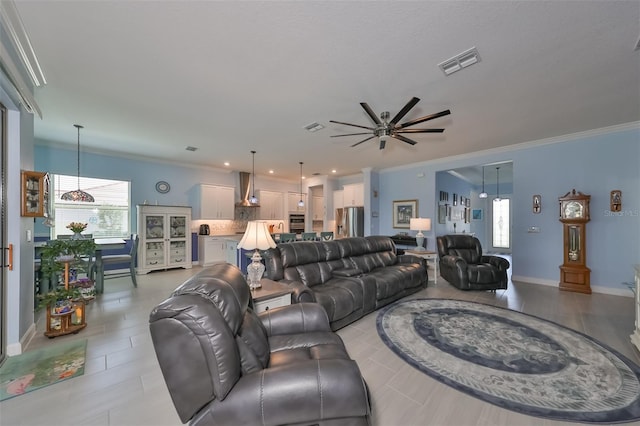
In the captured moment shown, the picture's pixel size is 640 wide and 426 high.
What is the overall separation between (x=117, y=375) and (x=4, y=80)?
2708 mm

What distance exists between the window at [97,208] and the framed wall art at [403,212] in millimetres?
6956

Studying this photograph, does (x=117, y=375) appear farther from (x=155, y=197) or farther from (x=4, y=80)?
(x=155, y=197)

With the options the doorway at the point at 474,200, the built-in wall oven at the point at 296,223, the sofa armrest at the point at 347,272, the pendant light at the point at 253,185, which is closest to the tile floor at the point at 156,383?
the sofa armrest at the point at 347,272

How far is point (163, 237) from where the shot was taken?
20.1 ft

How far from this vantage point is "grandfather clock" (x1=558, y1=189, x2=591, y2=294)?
430cm

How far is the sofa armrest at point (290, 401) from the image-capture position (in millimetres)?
1058

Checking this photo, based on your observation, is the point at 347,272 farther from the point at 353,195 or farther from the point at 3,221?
the point at 353,195

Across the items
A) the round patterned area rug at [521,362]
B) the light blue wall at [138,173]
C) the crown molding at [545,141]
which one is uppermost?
the crown molding at [545,141]

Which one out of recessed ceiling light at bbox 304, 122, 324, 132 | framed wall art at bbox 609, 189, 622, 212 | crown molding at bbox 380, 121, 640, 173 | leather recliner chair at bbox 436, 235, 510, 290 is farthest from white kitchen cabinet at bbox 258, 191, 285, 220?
framed wall art at bbox 609, 189, 622, 212

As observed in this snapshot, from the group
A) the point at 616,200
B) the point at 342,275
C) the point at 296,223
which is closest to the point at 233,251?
the point at 342,275

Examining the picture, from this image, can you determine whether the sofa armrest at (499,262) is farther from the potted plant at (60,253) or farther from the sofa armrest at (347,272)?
the potted plant at (60,253)

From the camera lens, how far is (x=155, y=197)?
20.9 ft

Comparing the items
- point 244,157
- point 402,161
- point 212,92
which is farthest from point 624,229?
point 244,157

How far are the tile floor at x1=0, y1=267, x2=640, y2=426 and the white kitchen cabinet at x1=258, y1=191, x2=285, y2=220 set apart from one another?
490 centimetres
